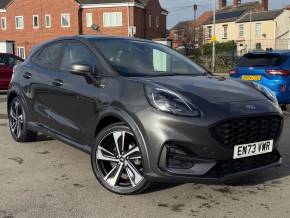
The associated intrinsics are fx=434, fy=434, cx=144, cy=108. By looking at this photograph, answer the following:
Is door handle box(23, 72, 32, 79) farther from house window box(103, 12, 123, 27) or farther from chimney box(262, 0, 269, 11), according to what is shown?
chimney box(262, 0, 269, 11)

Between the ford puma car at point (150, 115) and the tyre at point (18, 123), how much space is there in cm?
90

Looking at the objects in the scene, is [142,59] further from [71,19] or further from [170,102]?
[71,19]

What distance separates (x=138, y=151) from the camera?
4.12 m

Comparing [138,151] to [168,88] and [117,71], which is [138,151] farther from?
[117,71]

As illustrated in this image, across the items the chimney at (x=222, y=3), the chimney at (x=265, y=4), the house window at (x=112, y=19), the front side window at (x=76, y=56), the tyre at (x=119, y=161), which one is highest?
the chimney at (x=222, y=3)

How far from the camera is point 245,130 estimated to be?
3.96m

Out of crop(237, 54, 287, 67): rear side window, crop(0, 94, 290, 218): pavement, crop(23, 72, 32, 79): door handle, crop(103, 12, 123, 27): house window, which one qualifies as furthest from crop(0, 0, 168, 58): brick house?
crop(0, 94, 290, 218): pavement

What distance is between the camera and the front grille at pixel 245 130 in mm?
3836

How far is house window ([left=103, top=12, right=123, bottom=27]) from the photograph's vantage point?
148 feet

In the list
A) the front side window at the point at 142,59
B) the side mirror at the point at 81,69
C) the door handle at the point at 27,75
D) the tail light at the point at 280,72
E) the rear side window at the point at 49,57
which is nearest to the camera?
the side mirror at the point at 81,69

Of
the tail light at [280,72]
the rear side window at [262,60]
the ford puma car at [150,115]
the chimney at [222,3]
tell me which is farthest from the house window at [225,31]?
the ford puma car at [150,115]

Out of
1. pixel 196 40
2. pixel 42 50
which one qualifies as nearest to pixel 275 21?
pixel 196 40

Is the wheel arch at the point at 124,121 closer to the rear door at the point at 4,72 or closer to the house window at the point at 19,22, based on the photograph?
the rear door at the point at 4,72

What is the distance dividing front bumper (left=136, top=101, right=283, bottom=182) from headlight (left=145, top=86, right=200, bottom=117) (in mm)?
59
